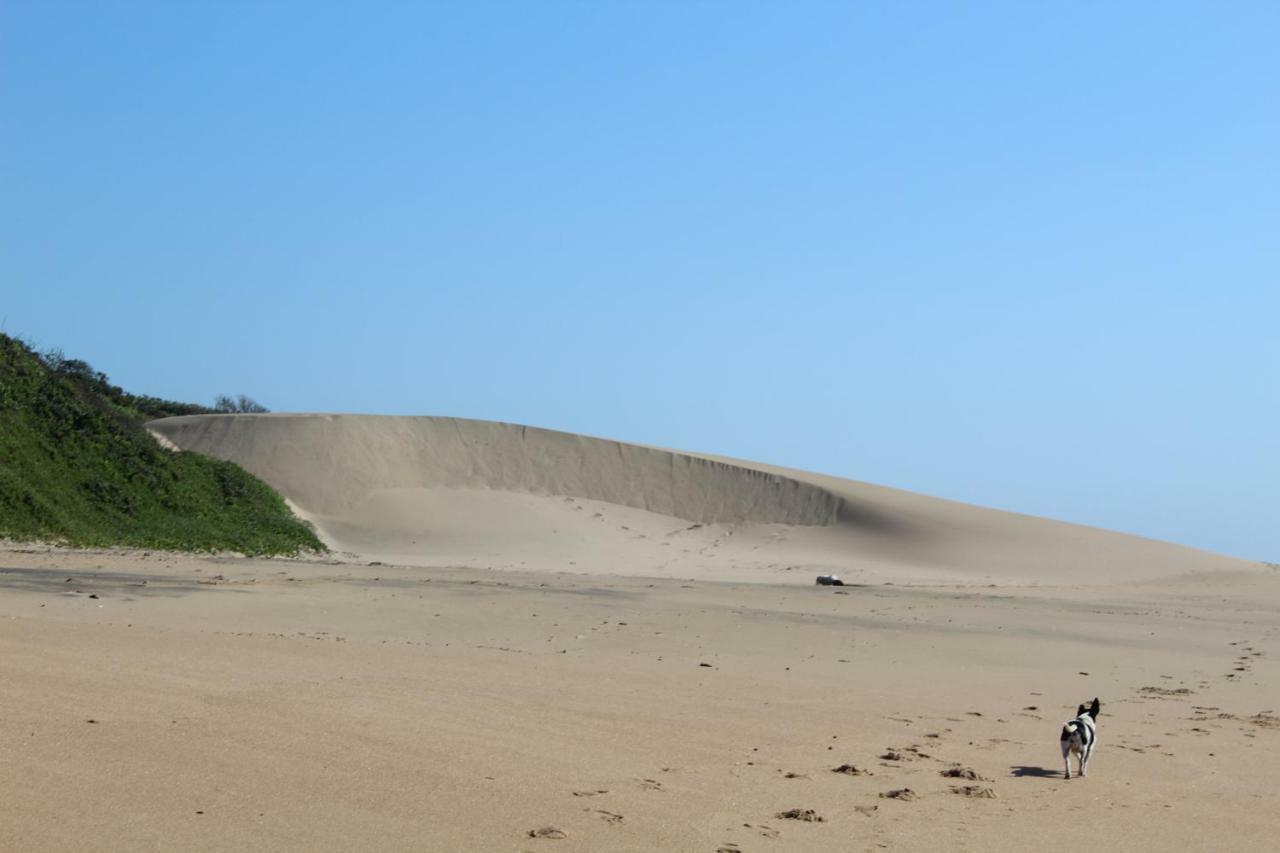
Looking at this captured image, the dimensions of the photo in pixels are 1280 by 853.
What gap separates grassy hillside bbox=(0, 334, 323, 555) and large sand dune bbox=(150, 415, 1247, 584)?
3.24 meters

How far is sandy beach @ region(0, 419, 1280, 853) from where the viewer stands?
523 cm

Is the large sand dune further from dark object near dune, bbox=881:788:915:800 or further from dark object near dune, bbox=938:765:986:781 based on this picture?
dark object near dune, bbox=881:788:915:800

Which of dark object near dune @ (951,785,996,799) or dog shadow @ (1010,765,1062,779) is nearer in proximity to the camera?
dark object near dune @ (951,785,996,799)

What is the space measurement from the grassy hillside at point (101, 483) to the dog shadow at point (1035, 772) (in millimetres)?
16477

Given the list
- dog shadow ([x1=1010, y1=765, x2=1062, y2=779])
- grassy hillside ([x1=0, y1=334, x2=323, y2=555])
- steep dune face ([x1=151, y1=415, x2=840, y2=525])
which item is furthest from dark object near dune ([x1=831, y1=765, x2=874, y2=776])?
steep dune face ([x1=151, y1=415, x2=840, y2=525])

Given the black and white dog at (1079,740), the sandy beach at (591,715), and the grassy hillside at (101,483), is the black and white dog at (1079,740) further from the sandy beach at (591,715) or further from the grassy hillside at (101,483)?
the grassy hillside at (101,483)

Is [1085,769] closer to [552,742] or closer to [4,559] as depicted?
[552,742]

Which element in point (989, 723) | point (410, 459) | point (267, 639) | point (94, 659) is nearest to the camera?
point (94, 659)

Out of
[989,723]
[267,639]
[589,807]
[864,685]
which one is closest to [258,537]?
[267,639]

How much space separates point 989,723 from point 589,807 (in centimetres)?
399

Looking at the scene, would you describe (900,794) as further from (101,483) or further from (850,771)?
(101,483)

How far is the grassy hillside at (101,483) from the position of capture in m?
20.5

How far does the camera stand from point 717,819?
5.50 meters

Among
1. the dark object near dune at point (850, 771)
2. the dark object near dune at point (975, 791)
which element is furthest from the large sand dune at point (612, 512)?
the dark object near dune at point (975, 791)
